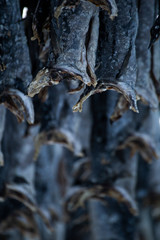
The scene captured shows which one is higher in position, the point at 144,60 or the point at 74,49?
the point at 74,49

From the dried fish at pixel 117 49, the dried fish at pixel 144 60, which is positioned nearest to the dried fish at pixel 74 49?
the dried fish at pixel 117 49

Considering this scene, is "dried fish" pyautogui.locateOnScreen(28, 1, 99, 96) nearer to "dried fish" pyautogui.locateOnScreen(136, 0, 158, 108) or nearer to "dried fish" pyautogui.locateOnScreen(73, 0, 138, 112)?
"dried fish" pyautogui.locateOnScreen(73, 0, 138, 112)

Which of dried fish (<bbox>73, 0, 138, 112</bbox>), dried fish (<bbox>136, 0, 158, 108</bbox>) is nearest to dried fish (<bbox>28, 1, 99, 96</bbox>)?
dried fish (<bbox>73, 0, 138, 112</bbox>)

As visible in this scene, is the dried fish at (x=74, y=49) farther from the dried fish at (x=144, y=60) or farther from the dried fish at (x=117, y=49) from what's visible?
the dried fish at (x=144, y=60)

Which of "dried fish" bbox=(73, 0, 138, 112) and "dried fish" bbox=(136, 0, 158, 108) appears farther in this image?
"dried fish" bbox=(136, 0, 158, 108)

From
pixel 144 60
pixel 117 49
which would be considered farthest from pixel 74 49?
pixel 144 60

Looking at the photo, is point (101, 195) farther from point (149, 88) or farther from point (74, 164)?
point (149, 88)

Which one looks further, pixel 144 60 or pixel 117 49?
pixel 144 60

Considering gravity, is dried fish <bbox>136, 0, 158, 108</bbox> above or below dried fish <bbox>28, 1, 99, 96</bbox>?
below

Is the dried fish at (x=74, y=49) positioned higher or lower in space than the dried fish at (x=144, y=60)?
higher

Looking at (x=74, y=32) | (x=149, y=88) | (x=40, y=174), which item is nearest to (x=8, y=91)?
(x=74, y=32)

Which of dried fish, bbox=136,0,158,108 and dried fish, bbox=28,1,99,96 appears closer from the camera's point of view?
dried fish, bbox=28,1,99,96

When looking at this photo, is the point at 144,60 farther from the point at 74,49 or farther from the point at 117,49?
the point at 74,49
